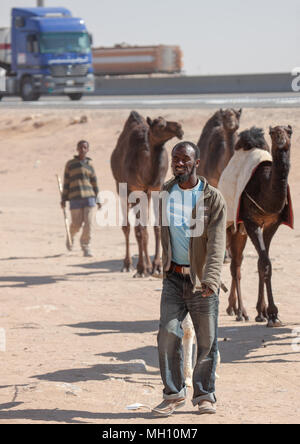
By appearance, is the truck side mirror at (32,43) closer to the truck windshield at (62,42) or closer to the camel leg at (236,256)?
the truck windshield at (62,42)

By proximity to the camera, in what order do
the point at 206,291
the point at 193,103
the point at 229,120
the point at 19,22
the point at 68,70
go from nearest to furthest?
the point at 206,291 < the point at 229,120 < the point at 193,103 < the point at 19,22 < the point at 68,70

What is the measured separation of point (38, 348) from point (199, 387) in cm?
303

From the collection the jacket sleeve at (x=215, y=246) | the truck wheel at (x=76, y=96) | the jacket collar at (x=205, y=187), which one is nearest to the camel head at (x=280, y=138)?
the jacket collar at (x=205, y=187)

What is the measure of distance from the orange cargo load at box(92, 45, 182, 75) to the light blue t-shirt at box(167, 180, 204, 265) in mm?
46694

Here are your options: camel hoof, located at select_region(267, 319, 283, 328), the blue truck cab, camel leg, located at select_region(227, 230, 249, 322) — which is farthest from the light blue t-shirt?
the blue truck cab

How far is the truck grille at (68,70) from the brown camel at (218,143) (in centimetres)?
2182

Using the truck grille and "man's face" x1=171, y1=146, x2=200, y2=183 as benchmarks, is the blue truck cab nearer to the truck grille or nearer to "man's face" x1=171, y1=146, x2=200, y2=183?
the truck grille

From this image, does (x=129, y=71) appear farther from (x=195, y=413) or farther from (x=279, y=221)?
(x=195, y=413)

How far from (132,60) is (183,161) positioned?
47.6m

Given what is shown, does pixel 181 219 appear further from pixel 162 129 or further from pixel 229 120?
pixel 229 120

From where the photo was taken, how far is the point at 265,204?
34.9 feet

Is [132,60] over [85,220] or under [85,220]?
over

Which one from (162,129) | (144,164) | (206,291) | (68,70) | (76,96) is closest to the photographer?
(206,291)

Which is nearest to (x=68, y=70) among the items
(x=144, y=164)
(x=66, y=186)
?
(x=66, y=186)
